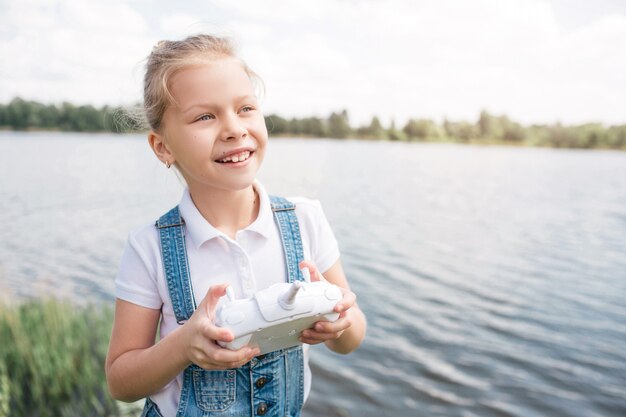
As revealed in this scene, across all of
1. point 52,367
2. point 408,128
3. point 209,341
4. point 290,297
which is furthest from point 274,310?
point 408,128

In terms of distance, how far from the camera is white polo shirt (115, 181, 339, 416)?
147cm

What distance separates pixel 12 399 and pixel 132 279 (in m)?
3.14

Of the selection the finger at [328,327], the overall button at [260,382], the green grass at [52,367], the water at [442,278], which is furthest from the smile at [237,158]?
the green grass at [52,367]

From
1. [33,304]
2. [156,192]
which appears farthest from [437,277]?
[156,192]

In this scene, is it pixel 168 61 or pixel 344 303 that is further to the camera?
pixel 168 61

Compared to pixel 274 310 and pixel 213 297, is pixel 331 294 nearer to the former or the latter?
pixel 274 310

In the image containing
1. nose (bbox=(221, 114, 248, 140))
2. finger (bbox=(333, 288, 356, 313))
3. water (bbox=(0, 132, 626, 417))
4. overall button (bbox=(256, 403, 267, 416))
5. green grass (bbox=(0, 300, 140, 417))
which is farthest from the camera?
water (bbox=(0, 132, 626, 417))

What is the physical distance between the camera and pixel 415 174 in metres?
24.0

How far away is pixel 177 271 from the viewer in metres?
1.48

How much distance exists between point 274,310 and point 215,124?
0.55 m

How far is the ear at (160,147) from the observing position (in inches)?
62.5

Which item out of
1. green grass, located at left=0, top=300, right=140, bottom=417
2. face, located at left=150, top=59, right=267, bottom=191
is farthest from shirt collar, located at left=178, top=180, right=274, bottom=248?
green grass, located at left=0, top=300, right=140, bottom=417

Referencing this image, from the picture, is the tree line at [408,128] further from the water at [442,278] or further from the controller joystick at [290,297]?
the controller joystick at [290,297]

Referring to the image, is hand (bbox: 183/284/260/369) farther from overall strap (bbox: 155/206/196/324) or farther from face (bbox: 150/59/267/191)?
face (bbox: 150/59/267/191)
